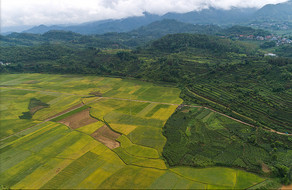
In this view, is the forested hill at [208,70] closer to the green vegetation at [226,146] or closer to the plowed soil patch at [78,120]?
the green vegetation at [226,146]

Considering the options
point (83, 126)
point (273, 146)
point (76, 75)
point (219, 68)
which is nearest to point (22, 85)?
point (76, 75)

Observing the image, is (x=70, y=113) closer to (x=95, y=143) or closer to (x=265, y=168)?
(x=95, y=143)

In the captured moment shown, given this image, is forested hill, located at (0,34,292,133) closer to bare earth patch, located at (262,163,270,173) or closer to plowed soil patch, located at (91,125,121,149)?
bare earth patch, located at (262,163,270,173)

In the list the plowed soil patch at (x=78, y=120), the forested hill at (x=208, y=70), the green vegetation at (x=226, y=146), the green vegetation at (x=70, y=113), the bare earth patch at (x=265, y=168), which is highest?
the forested hill at (x=208, y=70)

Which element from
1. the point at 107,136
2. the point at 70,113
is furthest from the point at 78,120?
the point at 107,136

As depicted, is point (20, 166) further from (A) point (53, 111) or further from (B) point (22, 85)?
(B) point (22, 85)

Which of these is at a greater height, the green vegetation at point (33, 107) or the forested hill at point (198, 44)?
the forested hill at point (198, 44)

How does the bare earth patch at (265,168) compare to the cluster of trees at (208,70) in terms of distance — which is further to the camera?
the cluster of trees at (208,70)

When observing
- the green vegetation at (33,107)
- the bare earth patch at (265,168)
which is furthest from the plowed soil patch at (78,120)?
the bare earth patch at (265,168)
